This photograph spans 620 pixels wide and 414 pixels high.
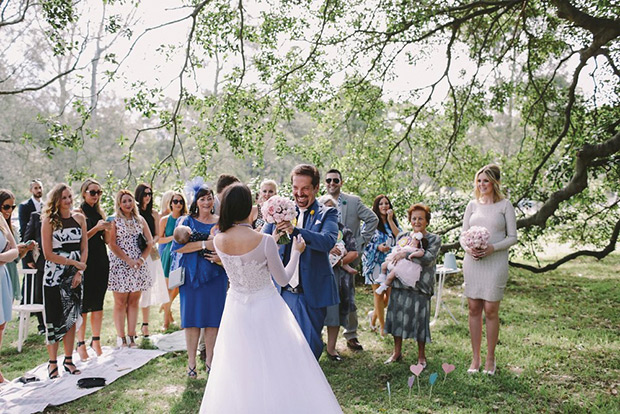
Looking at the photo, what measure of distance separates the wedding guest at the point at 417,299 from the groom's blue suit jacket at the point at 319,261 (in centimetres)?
197

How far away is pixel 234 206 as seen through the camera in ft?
12.3

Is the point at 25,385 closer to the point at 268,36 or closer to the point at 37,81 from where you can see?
the point at 268,36

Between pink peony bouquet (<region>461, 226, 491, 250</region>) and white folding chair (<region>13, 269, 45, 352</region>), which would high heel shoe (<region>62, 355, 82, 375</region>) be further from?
pink peony bouquet (<region>461, 226, 491, 250</region>)

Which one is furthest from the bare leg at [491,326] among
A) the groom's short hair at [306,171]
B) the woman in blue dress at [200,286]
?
the woman in blue dress at [200,286]

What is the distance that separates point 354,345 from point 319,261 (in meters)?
2.96

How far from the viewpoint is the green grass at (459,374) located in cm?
490

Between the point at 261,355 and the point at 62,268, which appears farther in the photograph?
the point at 62,268

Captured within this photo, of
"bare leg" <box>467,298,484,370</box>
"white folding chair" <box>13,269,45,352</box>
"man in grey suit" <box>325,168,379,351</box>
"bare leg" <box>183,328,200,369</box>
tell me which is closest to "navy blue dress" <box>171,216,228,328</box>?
"bare leg" <box>183,328,200,369</box>

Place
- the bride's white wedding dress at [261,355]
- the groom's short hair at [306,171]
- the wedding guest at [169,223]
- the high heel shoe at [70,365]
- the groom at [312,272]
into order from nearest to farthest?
the bride's white wedding dress at [261,355], the groom at [312,272], the groom's short hair at [306,171], the high heel shoe at [70,365], the wedding guest at [169,223]

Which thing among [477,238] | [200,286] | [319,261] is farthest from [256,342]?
[477,238]

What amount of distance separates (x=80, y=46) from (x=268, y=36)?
314cm

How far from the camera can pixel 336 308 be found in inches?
244

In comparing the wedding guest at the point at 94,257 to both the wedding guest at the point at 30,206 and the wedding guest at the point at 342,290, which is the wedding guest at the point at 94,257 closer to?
the wedding guest at the point at 30,206

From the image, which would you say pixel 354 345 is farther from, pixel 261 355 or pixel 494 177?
pixel 261 355
